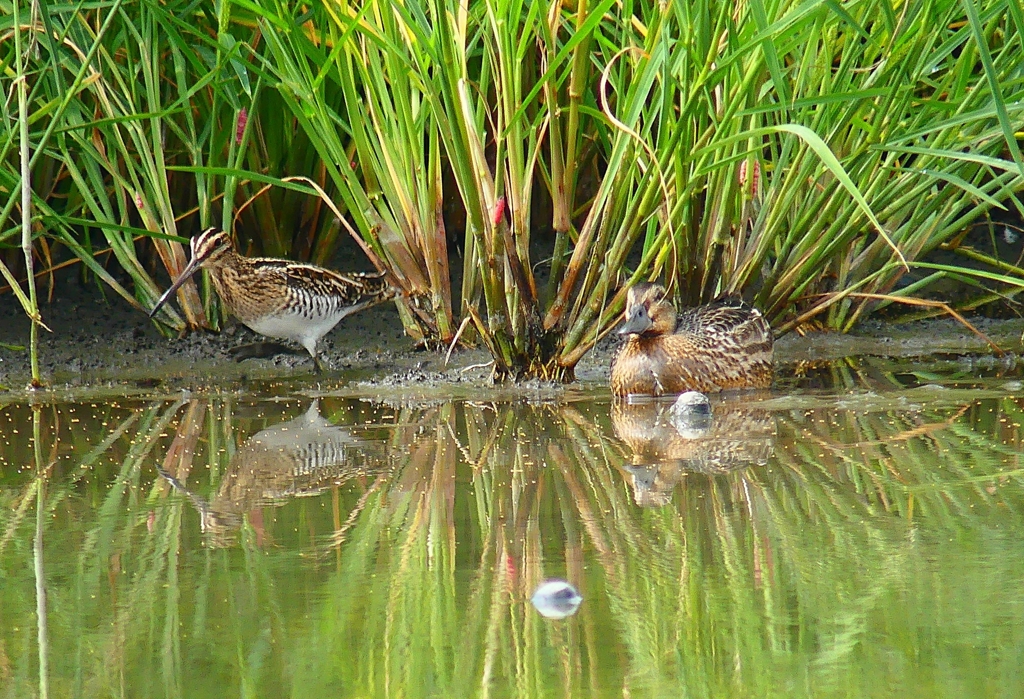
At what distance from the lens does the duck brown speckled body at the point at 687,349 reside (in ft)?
18.2

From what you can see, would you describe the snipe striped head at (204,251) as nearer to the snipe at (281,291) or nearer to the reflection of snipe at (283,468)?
the snipe at (281,291)

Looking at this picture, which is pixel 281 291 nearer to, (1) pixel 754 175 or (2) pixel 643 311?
(2) pixel 643 311

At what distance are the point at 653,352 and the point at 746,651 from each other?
10.8 feet

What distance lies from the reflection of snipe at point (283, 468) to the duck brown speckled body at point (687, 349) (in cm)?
129

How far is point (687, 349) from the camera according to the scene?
5.77m

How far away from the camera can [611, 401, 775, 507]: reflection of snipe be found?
376 centimetres

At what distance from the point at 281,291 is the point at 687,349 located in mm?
1854

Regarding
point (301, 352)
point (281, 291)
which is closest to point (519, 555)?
point (281, 291)

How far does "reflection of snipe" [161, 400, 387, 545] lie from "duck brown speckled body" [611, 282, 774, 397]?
4.23 feet

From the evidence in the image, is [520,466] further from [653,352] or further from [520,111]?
[653,352]

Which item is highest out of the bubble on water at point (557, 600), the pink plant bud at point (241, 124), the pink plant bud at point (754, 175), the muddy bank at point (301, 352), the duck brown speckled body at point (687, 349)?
the pink plant bud at point (241, 124)

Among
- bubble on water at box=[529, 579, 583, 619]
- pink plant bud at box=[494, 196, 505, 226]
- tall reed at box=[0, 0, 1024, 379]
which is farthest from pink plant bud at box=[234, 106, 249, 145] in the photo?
bubble on water at box=[529, 579, 583, 619]

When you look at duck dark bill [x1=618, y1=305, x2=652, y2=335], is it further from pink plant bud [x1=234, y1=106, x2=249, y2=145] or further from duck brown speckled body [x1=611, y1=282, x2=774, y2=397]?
pink plant bud [x1=234, y1=106, x2=249, y2=145]

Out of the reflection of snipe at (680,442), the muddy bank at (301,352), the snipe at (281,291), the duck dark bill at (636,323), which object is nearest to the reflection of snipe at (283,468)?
the reflection of snipe at (680,442)
